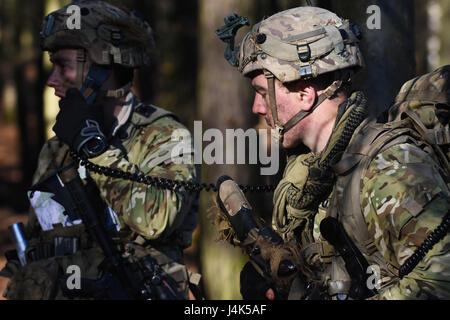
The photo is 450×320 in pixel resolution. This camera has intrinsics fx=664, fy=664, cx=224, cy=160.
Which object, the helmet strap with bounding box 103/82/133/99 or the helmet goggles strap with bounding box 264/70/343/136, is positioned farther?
the helmet strap with bounding box 103/82/133/99

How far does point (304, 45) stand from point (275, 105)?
1.10 feet

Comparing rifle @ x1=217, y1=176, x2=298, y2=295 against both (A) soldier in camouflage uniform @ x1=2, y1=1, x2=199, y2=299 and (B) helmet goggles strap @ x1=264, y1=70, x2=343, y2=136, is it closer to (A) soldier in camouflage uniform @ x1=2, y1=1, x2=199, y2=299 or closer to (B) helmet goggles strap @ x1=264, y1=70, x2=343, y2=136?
(B) helmet goggles strap @ x1=264, y1=70, x2=343, y2=136

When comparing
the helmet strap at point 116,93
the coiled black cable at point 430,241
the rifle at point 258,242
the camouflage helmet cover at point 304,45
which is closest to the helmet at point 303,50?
the camouflage helmet cover at point 304,45

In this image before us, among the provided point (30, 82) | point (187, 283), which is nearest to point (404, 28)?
point (187, 283)

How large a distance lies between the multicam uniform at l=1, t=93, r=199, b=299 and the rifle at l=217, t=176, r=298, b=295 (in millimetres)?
821

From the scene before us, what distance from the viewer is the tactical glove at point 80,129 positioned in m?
4.26

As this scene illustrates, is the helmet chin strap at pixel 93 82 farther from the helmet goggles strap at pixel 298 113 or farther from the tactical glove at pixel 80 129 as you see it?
the helmet goggles strap at pixel 298 113

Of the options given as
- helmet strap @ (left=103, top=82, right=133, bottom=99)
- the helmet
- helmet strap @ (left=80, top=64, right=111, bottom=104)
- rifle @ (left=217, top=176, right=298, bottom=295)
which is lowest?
rifle @ (left=217, top=176, right=298, bottom=295)

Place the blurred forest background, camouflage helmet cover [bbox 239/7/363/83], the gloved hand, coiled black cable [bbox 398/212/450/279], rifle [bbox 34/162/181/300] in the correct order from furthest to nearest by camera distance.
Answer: the blurred forest background, rifle [bbox 34/162/181/300], camouflage helmet cover [bbox 239/7/363/83], the gloved hand, coiled black cable [bbox 398/212/450/279]

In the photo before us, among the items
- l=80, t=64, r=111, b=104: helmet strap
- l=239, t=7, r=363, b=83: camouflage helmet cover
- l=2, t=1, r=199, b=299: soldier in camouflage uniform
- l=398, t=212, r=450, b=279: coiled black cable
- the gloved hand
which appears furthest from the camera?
l=80, t=64, r=111, b=104: helmet strap

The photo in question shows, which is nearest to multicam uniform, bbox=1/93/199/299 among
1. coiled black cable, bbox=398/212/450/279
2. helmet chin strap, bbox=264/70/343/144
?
helmet chin strap, bbox=264/70/343/144

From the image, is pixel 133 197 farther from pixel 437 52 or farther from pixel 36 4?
pixel 437 52

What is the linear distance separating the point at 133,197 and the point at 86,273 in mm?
573

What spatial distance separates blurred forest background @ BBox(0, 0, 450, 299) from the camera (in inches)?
185
